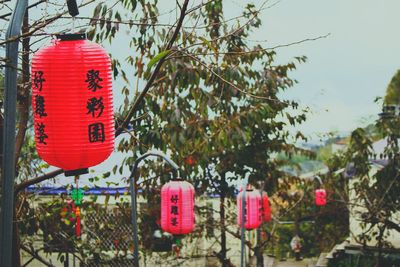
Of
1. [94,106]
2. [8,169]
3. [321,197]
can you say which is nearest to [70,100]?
→ [94,106]

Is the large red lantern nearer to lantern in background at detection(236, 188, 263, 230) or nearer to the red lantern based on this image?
the red lantern

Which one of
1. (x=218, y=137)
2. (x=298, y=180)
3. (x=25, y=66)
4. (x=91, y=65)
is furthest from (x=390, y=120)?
(x=91, y=65)

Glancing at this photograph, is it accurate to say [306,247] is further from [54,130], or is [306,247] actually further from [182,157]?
[54,130]

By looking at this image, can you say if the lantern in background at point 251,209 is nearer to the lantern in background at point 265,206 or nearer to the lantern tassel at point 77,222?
the lantern in background at point 265,206

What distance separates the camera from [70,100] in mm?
4758

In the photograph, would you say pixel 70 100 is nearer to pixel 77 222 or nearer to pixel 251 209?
pixel 77 222

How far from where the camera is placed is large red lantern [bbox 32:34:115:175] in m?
4.77

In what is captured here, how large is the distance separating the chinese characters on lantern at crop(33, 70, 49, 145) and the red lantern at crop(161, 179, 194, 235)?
5101 mm

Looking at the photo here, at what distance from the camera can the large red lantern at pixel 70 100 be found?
15.7 ft

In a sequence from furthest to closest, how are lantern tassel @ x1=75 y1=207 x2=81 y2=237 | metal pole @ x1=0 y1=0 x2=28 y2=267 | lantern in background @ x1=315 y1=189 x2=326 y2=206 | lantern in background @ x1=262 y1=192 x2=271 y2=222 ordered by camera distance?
lantern in background @ x1=315 y1=189 x2=326 y2=206, lantern in background @ x1=262 y1=192 x2=271 y2=222, lantern tassel @ x1=75 y1=207 x2=81 y2=237, metal pole @ x1=0 y1=0 x2=28 y2=267

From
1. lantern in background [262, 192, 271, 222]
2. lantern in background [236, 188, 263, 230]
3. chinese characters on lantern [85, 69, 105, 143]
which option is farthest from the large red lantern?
lantern in background [262, 192, 271, 222]

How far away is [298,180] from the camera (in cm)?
1593

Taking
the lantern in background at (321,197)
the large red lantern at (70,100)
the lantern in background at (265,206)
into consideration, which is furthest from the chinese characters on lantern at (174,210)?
the lantern in background at (321,197)

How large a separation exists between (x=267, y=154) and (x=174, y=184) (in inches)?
224
